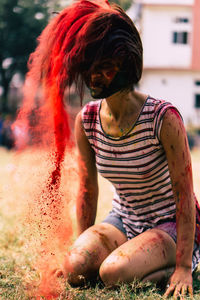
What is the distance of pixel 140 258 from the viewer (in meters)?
2.11

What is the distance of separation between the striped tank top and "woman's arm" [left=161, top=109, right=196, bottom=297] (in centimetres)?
6

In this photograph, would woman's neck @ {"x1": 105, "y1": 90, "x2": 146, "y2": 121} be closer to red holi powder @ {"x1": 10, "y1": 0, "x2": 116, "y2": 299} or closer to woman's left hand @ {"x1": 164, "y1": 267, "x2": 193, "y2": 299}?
red holi powder @ {"x1": 10, "y1": 0, "x2": 116, "y2": 299}

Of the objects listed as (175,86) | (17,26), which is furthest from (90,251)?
(175,86)

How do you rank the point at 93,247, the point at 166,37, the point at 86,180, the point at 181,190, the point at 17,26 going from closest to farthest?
the point at 181,190 < the point at 93,247 < the point at 86,180 < the point at 17,26 < the point at 166,37

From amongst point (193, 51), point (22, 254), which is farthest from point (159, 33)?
point (22, 254)

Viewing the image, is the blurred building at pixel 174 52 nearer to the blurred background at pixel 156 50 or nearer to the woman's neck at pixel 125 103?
the blurred background at pixel 156 50

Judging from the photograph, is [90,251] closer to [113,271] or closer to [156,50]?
[113,271]

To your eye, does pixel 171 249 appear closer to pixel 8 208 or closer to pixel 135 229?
pixel 135 229

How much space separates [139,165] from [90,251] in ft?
1.77

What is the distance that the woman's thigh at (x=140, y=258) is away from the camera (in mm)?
2096

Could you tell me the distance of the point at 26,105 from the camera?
2.03 m

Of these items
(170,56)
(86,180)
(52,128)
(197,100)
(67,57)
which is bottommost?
(197,100)

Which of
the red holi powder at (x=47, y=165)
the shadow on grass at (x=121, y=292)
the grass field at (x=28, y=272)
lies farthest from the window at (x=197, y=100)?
the red holi powder at (x=47, y=165)

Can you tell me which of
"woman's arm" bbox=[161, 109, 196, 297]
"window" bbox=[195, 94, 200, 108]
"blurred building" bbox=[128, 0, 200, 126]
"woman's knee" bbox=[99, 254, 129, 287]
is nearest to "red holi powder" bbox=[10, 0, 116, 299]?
"woman's knee" bbox=[99, 254, 129, 287]
